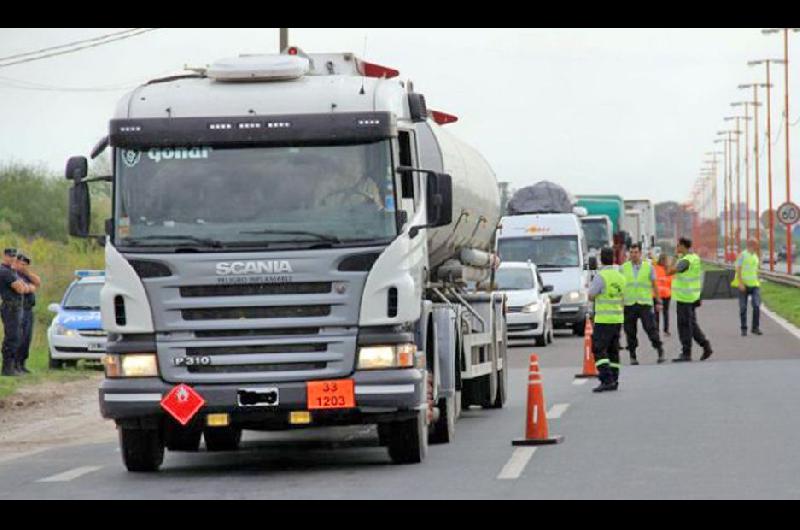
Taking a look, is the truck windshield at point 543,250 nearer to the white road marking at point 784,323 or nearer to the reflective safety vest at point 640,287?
the white road marking at point 784,323

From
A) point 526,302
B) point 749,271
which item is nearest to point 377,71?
point 526,302

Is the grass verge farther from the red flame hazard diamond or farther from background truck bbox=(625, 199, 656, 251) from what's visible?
the red flame hazard diamond

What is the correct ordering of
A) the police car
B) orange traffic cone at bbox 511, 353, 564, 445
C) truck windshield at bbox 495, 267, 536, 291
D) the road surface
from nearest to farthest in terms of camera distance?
the road surface
orange traffic cone at bbox 511, 353, 564, 445
the police car
truck windshield at bbox 495, 267, 536, 291

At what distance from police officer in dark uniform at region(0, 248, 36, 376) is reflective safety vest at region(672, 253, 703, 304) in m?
9.41

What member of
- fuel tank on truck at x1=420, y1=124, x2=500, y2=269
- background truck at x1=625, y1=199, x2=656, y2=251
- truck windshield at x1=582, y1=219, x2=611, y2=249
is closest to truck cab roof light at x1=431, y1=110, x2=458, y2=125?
fuel tank on truck at x1=420, y1=124, x2=500, y2=269

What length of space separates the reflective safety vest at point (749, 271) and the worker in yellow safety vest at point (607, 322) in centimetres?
1338

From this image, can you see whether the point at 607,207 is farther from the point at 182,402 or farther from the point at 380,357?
the point at 182,402

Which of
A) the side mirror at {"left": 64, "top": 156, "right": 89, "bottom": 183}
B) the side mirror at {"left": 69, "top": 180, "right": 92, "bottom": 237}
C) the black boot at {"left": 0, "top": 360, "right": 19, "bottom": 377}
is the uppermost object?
the side mirror at {"left": 64, "top": 156, "right": 89, "bottom": 183}

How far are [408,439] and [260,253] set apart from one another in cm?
200

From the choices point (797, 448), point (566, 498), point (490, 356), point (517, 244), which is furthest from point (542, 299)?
point (566, 498)

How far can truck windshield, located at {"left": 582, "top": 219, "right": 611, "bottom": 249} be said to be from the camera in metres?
52.0

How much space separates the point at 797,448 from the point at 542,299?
2042 cm

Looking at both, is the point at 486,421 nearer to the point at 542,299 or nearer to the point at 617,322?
the point at 617,322

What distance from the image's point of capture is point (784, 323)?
42125 mm
